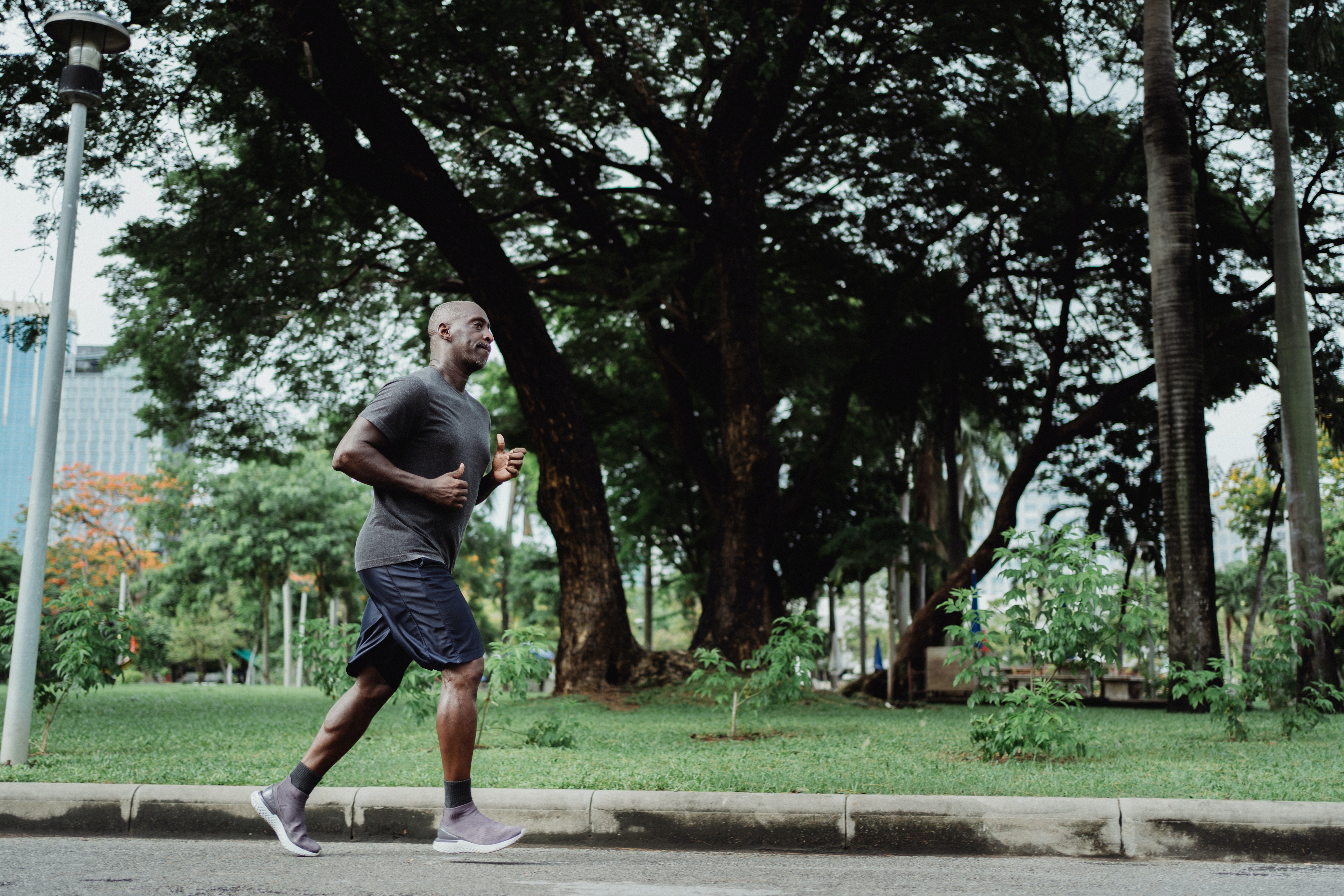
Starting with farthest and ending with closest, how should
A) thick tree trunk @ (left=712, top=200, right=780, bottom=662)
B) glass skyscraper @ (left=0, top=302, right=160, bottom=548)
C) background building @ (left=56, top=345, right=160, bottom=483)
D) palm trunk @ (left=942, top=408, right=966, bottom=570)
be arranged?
background building @ (left=56, top=345, right=160, bottom=483) < palm trunk @ (left=942, top=408, right=966, bottom=570) < thick tree trunk @ (left=712, top=200, right=780, bottom=662) < glass skyscraper @ (left=0, top=302, right=160, bottom=548)

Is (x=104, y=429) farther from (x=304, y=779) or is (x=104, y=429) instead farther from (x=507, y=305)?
(x=304, y=779)

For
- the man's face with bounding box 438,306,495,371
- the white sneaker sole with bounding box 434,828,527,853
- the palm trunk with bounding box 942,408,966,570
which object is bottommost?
the white sneaker sole with bounding box 434,828,527,853

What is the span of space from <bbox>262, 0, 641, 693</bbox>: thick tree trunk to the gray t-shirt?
30.9 ft

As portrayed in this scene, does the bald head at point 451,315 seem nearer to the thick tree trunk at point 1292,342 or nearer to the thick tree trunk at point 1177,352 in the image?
the thick tree trunk at point 1177,352

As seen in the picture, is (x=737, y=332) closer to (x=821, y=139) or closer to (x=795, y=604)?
(x=821, y=139)

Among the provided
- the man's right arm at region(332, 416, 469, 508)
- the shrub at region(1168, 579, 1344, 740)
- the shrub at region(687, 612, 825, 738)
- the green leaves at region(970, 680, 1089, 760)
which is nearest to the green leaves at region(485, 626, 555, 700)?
the shrub at region(687, 612, 825, 738)

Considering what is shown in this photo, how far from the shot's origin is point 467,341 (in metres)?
4.55

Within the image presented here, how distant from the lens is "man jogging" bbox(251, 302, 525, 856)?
13.5ft

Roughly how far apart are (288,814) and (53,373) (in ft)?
12.9

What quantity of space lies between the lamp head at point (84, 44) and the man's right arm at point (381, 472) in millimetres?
4483

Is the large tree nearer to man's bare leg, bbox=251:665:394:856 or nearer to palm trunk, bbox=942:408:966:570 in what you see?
palm trunk, bbox=942:408:966:570

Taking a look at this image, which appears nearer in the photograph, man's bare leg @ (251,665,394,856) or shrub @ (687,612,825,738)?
man's bare leg @ (251,665,394,856)

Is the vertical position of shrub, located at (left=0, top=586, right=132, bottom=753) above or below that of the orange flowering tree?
below

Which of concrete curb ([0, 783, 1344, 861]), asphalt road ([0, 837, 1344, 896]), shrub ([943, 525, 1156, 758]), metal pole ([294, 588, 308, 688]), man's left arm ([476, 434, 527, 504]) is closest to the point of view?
asphalt road ([0, 837, 1344, 896])
